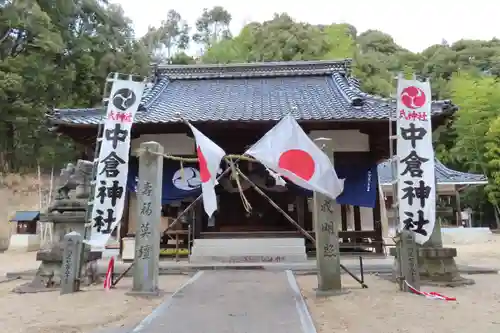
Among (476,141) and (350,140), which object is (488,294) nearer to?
(350,140)

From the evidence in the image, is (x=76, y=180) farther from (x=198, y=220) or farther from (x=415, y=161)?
(x=415, y=161)

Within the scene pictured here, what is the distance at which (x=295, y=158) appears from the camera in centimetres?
602

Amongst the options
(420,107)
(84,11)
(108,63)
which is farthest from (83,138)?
(84,11)

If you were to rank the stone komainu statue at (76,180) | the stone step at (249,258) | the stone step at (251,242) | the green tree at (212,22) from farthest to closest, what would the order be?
the green tree at (212,22) → the stone step at (251,242) → the stone step at (249,258) → the stone komainu statue at (76,180)

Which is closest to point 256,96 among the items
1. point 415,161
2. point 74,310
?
point 415,161

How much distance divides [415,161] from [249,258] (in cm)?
528

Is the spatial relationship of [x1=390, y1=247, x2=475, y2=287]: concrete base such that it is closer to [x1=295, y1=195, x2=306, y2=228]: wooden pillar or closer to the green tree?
[x1=295, y1=195, x2=306, y2=228]: wooden pillar

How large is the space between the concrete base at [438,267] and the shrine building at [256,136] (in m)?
2.75

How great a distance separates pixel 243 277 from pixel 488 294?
449 cm

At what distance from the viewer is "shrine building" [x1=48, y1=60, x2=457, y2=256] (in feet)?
33.9

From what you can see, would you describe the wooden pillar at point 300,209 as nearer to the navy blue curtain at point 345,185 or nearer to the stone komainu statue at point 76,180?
the navy blue curtain at point 345,185

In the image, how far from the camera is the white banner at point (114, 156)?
23.4 ft

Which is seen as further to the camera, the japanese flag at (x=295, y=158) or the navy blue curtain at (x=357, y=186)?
the navy blue curtain at (x=357, y=186)

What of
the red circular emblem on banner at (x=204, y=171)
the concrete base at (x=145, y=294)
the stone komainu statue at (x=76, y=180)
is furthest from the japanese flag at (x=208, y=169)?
the stone komainu statue at (x=76, y=180)
